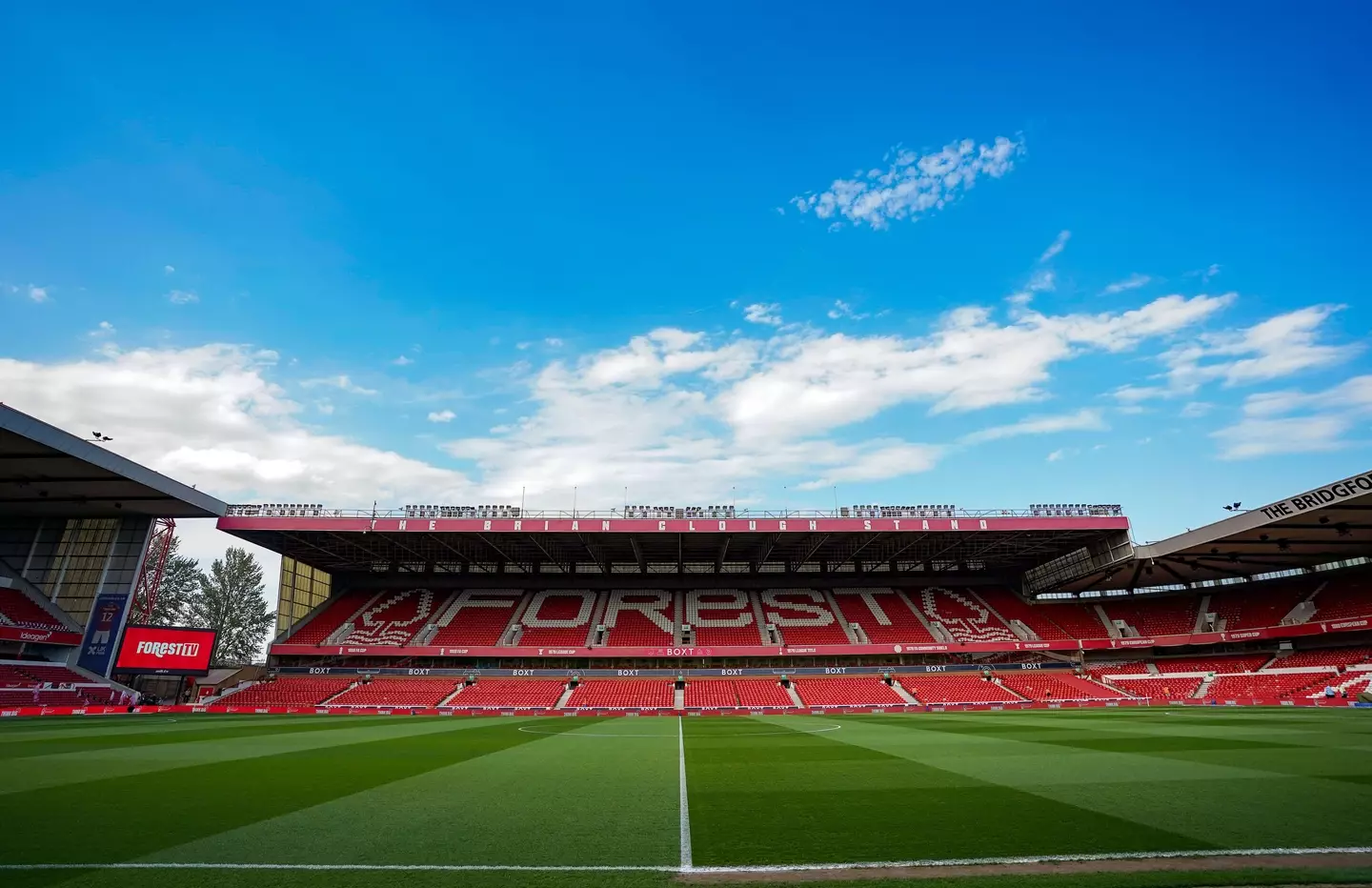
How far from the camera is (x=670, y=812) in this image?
875 cm

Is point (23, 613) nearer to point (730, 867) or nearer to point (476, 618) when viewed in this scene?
point (476, 618)

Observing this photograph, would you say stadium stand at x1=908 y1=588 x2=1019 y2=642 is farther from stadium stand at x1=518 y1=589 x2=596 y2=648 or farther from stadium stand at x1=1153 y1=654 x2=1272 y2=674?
stadium stand at x1=518 y1=589 x2=596 y2=648

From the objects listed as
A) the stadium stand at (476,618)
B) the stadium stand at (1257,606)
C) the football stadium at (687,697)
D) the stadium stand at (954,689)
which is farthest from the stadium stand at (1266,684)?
the stadium stand at (476,618)

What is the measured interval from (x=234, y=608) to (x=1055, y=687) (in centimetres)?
8187

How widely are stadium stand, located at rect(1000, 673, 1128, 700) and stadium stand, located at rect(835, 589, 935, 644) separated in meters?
5.99

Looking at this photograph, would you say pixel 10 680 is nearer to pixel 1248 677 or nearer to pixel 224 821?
pixel 224 821

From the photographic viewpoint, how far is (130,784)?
11117mm

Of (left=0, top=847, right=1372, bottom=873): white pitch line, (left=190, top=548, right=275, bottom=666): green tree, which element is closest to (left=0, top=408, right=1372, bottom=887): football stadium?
(left=0, top=847, right=1372, bottom=873): white pitch line

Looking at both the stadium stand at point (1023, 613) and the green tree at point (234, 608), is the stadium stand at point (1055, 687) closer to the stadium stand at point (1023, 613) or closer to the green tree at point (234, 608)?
the stadium stand at point (1023, 613)

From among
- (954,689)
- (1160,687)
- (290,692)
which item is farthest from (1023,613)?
(290,692)

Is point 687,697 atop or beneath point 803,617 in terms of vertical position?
beneath

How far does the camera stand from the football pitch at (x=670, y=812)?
613 cm

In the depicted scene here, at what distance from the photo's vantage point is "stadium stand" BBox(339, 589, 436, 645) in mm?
49250

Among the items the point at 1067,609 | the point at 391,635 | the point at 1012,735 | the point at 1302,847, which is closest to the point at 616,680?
the point at 391,635
